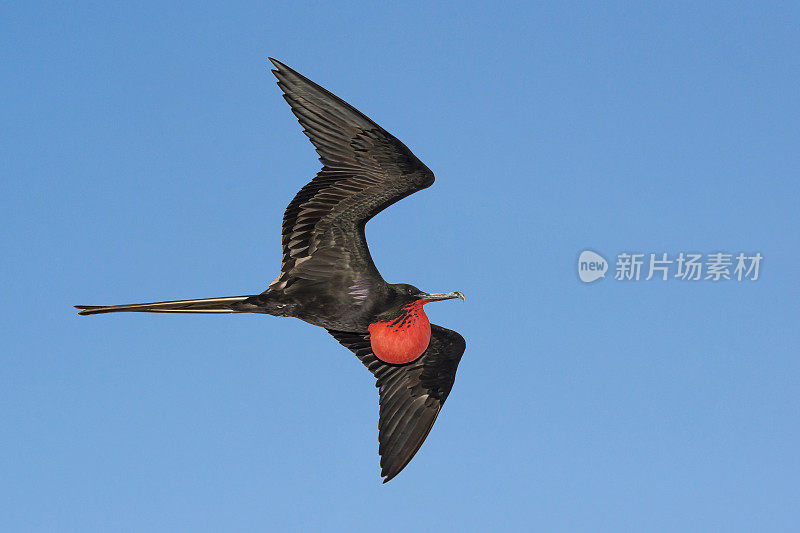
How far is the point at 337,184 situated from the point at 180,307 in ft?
5.18

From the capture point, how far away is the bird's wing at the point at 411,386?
28.3ft

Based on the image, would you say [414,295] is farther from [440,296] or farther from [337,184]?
[337,184]

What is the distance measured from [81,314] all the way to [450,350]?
10.8 ft

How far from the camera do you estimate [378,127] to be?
6926 millimetres

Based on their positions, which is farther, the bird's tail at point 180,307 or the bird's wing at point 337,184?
the bird's tail at point 180,307

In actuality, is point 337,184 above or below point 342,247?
above

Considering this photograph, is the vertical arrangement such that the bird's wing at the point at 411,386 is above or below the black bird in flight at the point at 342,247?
below

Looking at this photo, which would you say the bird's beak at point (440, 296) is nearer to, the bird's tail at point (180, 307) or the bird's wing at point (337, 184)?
the bird's wing at point (337, 184)

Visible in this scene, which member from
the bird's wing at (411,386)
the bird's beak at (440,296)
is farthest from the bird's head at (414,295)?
the bird's wing at (411,386)

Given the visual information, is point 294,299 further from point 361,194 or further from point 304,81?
point 304,81

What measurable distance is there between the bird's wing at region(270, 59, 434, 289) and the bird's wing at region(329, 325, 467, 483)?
3.92 ft

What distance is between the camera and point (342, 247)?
7.62 meters

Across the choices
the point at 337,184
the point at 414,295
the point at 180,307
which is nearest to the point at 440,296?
the point at 414,295

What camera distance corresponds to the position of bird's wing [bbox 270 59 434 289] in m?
6.87
